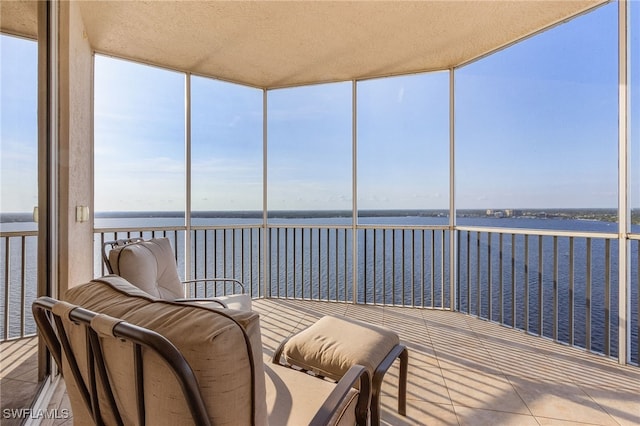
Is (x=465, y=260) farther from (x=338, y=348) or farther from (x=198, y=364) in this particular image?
(x=198, y=364)

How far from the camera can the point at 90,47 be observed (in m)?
3.00

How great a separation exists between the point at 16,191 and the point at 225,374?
1630 millimetres

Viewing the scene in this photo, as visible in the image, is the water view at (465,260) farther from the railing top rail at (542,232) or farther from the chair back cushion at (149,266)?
the chair back cushion at (149,266)

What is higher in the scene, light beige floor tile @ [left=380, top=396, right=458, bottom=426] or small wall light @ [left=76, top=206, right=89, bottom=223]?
small wall light @ [left=76, top=206, right=89, bottom=223]

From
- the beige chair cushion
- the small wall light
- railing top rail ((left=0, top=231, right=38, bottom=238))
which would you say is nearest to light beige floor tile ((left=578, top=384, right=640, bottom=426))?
the beige chair cushion

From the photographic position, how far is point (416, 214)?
466 centimetres

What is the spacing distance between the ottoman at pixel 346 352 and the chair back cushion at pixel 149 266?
985 millimetres

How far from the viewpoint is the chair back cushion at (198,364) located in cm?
62

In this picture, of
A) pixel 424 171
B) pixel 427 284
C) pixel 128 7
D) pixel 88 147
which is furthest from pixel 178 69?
pixel 427 284

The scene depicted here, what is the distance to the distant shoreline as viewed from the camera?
2.61 meters

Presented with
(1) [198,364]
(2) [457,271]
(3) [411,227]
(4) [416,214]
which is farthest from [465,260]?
(1) [198,364]

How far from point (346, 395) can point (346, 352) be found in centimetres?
67

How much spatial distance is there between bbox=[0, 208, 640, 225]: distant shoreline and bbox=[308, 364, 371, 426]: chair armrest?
178cm

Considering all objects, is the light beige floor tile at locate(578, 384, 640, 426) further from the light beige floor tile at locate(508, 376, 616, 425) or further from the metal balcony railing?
the metal balcony railing
